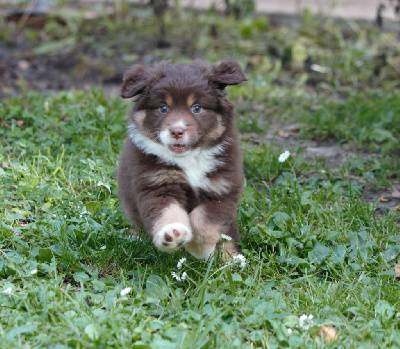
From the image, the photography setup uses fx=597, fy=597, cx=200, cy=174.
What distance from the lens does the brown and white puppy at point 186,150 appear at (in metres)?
3.43

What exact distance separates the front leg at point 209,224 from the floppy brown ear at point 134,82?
0.79 metres

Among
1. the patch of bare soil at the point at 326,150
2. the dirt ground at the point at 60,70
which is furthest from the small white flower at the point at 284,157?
the dirt ground at the point at 60,70

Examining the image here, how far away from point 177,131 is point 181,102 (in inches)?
8.8

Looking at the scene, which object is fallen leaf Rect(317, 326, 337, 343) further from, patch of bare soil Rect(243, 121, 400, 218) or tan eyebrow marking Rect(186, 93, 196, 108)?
patch of bare soil Rect(243, 121, 400, 218)

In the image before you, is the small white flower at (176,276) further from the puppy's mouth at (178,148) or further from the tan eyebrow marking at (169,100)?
the tan eyebrow marking at (169,100)

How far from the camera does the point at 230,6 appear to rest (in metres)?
8.30

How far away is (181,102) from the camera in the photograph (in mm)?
3475

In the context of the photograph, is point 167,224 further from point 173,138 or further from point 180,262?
point 173,138

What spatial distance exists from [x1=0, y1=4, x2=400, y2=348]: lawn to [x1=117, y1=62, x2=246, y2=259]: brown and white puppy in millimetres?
315

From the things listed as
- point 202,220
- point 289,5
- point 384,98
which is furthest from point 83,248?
point 289,5

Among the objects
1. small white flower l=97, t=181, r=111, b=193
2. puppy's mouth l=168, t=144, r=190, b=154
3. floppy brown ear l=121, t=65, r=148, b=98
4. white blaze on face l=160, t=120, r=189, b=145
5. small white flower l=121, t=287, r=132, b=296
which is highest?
floppy brown ear l=121, t=65, r=148, b=98

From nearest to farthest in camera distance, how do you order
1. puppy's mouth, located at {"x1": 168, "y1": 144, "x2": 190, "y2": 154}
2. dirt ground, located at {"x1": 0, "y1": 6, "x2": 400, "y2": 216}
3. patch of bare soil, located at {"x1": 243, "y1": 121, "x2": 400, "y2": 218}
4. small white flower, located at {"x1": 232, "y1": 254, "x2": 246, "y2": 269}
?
puppy's mouth, located at {"x1": 168, "y1": 144, "x2": 190, "y2": 154} → small white flower, located at {"x1": 232, "y1": 254, "x2": 246, "y2": 269} → patch of bare soil, located at {"x1": 243, "y1": 121, "x2": 400, "y2": 218} → dirt ground, located at {"x1": 0, "y1": 6, "x2": 400, "y2": 216}

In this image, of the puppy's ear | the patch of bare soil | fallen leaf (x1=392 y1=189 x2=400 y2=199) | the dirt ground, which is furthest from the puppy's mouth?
the dirt ground

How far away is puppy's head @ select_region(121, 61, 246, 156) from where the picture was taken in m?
3.43
